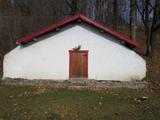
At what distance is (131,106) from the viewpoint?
1120 centimetres

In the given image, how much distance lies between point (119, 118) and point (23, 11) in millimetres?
29757

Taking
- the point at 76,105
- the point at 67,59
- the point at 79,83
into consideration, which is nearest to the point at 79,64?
the point at 67,59

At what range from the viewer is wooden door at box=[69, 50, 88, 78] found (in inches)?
720

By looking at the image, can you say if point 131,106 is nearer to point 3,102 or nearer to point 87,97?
point 87,97

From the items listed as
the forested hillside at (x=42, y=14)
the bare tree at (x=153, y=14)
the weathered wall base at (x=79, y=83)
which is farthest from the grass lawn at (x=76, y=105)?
the forested hillside at (x=42, y=14)

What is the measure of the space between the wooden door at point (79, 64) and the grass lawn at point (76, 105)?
3570 millimetres

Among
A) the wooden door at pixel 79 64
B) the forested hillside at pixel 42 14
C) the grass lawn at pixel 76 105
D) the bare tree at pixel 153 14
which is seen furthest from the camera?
the forested hillside at pixel 42 14

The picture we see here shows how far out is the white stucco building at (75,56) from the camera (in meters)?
18.2

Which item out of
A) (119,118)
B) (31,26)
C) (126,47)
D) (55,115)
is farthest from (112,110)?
(31,26)

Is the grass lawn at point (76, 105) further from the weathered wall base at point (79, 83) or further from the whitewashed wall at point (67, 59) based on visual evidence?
the whitewashed wall at point (67, 59)

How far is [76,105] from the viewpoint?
11.2 meters

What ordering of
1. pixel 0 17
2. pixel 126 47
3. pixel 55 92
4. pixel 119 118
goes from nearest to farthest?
1. pixel 119 118
2. pixel 55 92
3. pixel 126 47
4. pixel 0 17

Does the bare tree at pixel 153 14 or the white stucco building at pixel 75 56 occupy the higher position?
the bare tree at pixel 153 14

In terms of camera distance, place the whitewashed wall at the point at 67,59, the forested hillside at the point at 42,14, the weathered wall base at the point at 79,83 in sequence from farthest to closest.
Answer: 1. the forested hillside at the point at 42,14
2. the whitewashed wall at the point at 67,59
3. the weathered wall base at the point at 79,83
